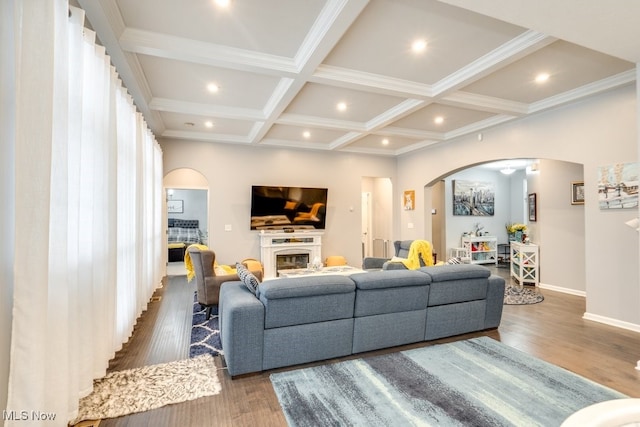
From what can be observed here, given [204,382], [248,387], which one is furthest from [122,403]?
[248,387]

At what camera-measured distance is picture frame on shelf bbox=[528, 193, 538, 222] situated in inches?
276

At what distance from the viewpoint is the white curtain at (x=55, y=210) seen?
60.4 inches

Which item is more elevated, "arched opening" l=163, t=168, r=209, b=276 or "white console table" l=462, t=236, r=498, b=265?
"arched opening" l=163, t=168, r=209, b=276

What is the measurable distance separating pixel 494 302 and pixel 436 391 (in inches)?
67.3

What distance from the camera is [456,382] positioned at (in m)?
2.50

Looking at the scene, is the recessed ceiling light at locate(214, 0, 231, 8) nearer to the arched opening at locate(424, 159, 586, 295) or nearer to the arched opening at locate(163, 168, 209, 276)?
the arched opening at locate(424, 159, 586, 295)

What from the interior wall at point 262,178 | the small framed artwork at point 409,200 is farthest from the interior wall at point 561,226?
the interior wall at point 262,178

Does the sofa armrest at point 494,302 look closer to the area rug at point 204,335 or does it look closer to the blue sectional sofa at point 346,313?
the blue sectional sofa at point 346,313

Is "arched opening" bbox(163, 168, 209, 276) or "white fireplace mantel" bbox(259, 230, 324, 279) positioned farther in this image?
"arched opening" bbox(163, 168, 209, 276)

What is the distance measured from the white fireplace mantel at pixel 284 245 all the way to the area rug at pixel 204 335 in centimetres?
217

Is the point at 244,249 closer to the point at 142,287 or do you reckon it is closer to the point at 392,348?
the point at 142,287

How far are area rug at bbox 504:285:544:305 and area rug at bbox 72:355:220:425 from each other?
179 inches

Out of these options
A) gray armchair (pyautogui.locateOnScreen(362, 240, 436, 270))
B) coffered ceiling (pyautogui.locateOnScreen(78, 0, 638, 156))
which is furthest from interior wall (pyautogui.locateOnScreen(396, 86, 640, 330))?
gray armchair (pyautogui.locateOnScreen(362, 240, 436, 270))

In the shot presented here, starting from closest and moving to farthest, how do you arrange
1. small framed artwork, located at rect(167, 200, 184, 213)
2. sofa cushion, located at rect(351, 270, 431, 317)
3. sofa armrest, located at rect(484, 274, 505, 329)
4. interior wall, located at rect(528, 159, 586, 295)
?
sofa cushion, located at rect(351, 270, 431, 317) < sofa armrest, located at rect(484, 274, 505, 329) < interior wall, located at rect(528, 159, 586, 295) < small framed artwork, located at rect(167, 200, 184, 213)
